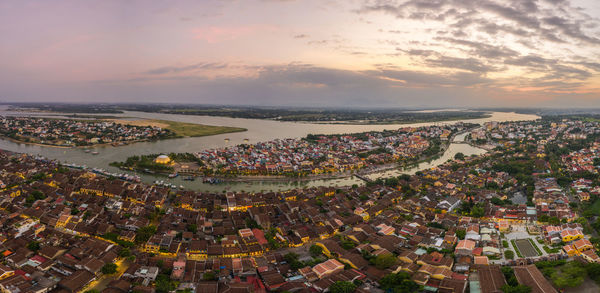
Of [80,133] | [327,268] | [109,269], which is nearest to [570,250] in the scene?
[327,268]

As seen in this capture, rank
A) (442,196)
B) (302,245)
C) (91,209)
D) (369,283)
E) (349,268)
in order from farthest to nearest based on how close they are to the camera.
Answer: (442,196)
(91,209)
(302,245)
(349,268)
(369,283)

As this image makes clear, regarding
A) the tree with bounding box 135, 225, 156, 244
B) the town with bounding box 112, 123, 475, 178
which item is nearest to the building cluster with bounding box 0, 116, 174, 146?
the town with bounding box 112, 123, 475, 178

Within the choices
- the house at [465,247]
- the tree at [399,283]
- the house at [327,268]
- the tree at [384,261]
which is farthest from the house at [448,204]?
the house at [327,268]

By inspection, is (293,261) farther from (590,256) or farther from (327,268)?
(590,256)

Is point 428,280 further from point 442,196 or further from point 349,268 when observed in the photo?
point 442,196

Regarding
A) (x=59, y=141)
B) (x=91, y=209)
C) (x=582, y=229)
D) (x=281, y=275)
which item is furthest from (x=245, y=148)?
(x=582, y=229)

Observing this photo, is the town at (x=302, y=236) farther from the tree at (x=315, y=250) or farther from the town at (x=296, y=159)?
the town at (x=296, y=159)

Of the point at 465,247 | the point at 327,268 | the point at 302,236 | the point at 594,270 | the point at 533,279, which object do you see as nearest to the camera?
the point at 533,279
